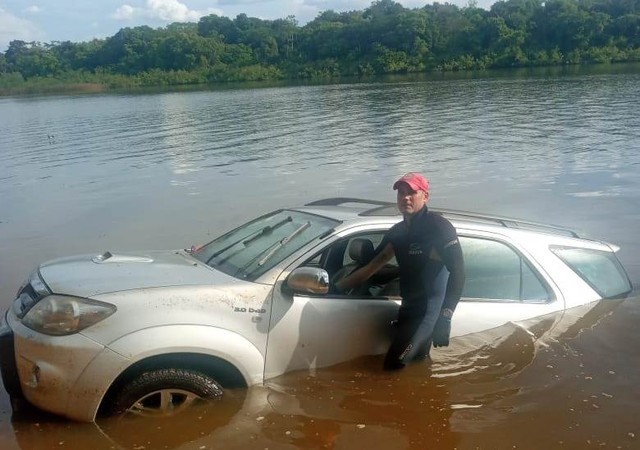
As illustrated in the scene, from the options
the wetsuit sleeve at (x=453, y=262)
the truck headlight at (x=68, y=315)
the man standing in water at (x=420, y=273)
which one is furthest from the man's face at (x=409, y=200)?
the truck headlight at (x=68, y=315)

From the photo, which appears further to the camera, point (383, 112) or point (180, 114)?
point (180, 114)

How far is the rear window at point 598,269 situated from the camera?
588cm

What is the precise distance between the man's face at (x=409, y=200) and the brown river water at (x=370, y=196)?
1.05 m

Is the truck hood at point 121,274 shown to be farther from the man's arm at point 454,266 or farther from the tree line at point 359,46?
the tree line at point 359,46

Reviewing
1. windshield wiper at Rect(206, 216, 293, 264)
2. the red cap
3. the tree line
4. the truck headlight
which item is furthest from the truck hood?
the tree line

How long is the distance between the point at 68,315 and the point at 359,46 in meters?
113

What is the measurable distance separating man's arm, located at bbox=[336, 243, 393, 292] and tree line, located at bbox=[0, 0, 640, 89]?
88.1 meters

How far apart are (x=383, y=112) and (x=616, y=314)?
1208 inches

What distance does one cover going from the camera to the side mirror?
4.57 metres

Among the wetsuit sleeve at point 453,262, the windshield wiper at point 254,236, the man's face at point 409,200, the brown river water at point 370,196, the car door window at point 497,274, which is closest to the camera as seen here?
the brown river water at point 370,196

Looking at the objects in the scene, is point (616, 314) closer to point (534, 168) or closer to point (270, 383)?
point (270, 383)

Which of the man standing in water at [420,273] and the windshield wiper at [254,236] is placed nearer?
the man standing in water at [420,273]

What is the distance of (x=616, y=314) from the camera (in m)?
6.30

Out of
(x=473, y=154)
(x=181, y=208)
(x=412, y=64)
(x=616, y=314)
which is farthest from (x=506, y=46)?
(x=616, y=314)
